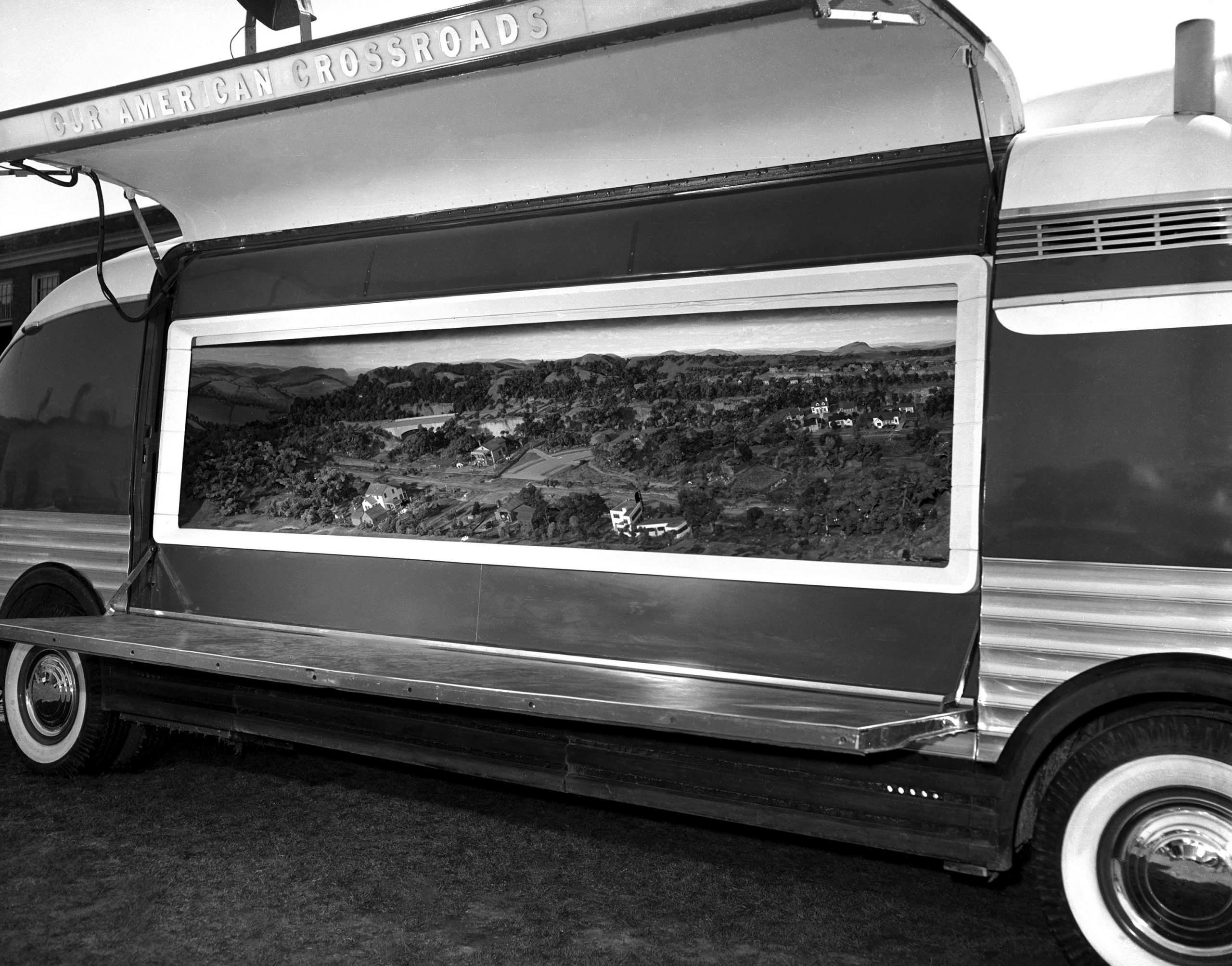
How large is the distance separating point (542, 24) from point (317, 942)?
9.97 ft

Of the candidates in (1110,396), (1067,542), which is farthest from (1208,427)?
(1067,542)

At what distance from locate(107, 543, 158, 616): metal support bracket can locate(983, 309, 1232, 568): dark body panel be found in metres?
3.98

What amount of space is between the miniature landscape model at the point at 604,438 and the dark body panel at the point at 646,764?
72 centimetres

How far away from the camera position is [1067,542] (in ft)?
11.4

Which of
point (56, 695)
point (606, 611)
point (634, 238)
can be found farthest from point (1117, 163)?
point (56, 695)

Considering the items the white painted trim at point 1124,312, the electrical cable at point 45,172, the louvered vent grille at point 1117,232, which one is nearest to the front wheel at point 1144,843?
the white painted trim at point 1124,312

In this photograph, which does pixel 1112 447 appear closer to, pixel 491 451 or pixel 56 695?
pixel 491 451

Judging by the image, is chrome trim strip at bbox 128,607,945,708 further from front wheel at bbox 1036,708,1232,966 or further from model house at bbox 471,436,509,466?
model house at bbox 471,436,509,466

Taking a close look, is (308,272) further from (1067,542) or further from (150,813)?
(1067,542)

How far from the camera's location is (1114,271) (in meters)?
3.49

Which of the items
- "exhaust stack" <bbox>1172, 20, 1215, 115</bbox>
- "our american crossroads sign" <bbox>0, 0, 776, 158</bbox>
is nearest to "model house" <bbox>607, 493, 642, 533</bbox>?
"our american crossroads sign" <bbox>0, 0, 776, 158</bbox>

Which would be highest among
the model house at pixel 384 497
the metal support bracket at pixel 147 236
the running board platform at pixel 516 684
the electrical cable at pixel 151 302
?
the metal support bracket at pixel 147 236

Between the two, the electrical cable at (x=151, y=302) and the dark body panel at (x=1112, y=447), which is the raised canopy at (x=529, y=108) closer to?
the electrical cable at (x=151, y=302)

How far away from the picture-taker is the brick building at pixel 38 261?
564 inches
